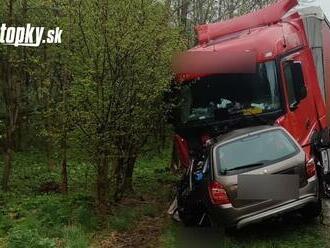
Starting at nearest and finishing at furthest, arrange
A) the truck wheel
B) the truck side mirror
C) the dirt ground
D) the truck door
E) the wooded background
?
the dirt ground
the truck wheel
the wooded background
the truck door
the truck side mirror

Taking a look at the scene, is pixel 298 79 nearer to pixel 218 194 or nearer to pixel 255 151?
pixel 255 151

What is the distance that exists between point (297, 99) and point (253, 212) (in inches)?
119

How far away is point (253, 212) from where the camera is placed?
7.89m

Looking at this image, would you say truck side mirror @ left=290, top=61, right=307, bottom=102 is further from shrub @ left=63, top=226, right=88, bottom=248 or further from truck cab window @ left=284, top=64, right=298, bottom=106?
shrub @ left=63, top=226, right=88, bottom=248

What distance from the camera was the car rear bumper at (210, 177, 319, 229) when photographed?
25.8 ft

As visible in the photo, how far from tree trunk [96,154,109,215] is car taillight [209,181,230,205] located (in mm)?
2369

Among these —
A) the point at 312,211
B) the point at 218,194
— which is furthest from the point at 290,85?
the point at 218,194

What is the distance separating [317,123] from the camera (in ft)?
35.4

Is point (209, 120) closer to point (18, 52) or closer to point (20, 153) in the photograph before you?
point (18, 52)

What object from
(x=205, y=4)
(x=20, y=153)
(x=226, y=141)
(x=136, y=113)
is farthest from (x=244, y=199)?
(x=205, y=4)

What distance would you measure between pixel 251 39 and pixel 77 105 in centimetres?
328

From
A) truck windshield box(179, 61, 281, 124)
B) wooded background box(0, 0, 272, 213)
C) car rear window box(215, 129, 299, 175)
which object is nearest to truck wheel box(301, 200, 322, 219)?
car rear window box(215, 129, 299, 175)

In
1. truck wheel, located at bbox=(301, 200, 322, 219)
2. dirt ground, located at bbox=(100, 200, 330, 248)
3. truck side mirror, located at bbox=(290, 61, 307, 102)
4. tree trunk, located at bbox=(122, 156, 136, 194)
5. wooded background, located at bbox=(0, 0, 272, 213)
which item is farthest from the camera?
tree trunk, located at bbox=(122, 156, 136, 194)

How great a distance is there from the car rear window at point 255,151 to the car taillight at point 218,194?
0.24 m
